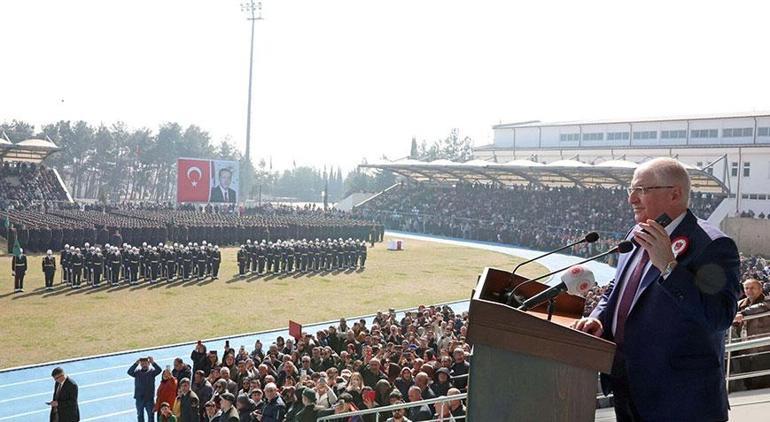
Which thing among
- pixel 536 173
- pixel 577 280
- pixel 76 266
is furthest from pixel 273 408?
pixel 536 173

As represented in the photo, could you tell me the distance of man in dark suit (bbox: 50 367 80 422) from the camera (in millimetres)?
8586

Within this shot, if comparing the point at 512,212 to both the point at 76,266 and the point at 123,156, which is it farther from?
the point at 123,156

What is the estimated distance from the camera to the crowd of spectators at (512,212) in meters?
37.9

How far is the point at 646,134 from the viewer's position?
47.5 meters

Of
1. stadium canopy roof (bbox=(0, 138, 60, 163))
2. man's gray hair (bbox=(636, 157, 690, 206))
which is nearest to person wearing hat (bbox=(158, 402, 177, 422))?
man's gray hair (bbox=(636, 157, 690, 206))

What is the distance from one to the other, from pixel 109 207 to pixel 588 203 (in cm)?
2778

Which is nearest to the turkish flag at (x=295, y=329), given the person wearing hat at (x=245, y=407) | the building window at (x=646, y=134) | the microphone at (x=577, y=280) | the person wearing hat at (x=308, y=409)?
the person wearing hat at (x=245, y=407)

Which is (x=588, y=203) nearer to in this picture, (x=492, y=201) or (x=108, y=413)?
(x=492, y=201)

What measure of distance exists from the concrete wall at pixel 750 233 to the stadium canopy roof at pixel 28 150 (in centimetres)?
4104

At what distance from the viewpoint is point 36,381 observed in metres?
11.8

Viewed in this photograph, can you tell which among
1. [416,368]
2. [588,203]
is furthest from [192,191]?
[416,368]

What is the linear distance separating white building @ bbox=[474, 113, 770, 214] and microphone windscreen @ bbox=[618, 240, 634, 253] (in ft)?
122

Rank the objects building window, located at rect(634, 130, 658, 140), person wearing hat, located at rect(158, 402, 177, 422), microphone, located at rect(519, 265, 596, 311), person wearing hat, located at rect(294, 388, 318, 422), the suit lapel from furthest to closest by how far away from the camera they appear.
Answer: building window, located at rect(634, 130, 658, 140), person wearing hat, located at rect(158, 402, 177, 422), person wearing hat, located at rect(294, 388, 318, 422), microphone, located at rect(519, 265, 596, 311), the suit lapel

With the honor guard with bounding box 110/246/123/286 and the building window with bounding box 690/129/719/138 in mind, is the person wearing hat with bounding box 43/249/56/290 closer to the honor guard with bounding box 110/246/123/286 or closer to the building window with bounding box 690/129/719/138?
the honor guard with bounding box 110/246/123/286
